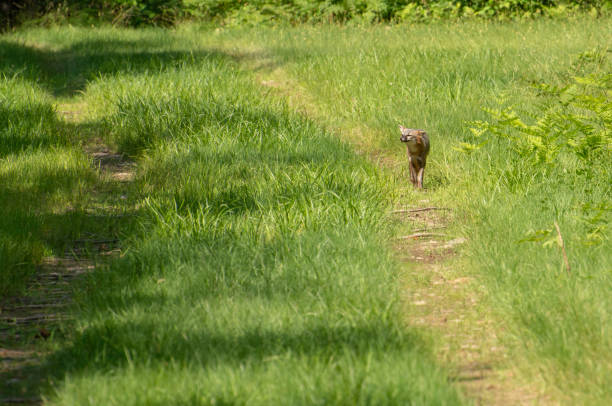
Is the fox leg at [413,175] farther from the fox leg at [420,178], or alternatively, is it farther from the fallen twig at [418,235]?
the fallen twig at [418,235]

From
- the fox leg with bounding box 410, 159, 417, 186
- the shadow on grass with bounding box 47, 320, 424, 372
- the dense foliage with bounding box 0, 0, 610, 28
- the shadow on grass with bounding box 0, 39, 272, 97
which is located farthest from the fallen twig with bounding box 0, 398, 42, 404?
the dense foliage with bounding box 0, 0, 610, 28

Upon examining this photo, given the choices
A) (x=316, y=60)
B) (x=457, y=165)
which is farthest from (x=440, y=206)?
(x=316, y=60)

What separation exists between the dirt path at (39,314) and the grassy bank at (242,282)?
9 cm

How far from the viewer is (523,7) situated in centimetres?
1897

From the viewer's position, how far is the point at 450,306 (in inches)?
153

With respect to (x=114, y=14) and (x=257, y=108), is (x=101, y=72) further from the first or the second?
(x=114, y=14)

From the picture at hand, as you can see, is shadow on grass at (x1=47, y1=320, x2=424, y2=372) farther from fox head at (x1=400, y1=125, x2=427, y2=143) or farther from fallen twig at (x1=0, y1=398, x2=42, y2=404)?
fox head at (x1=400, y1=125, x2=427, y2=143)

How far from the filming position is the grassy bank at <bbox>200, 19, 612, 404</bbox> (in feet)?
10.9

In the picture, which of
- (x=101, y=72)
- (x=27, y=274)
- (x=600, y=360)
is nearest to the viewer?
(x=600, y=360)

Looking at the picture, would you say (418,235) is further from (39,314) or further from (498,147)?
(39,314)

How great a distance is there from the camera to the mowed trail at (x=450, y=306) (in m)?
3.04

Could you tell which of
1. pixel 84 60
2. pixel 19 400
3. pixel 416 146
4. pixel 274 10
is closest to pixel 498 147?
pixel 416 146

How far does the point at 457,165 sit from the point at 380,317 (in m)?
2.98

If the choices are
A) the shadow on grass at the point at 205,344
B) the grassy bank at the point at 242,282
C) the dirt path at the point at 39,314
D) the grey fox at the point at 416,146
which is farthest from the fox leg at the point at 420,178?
the shadow on grass at the point at 205,344
